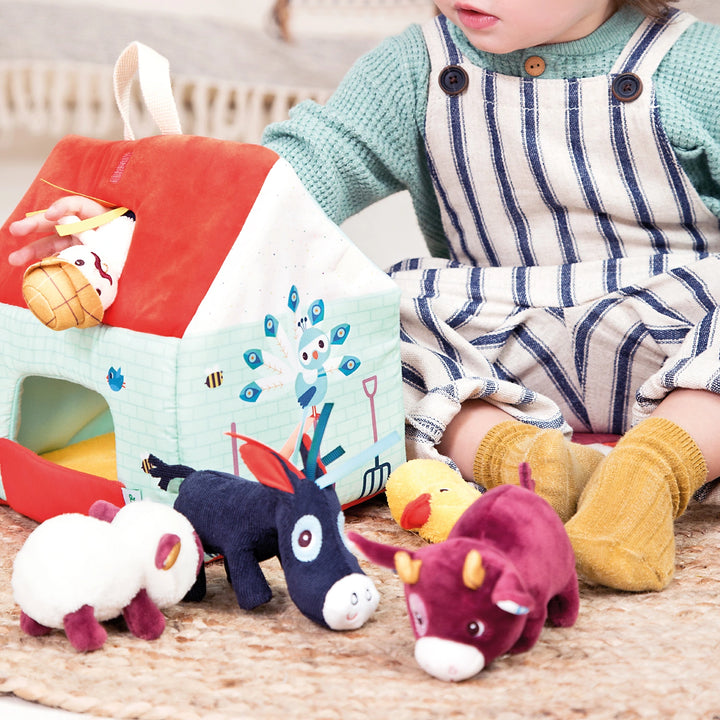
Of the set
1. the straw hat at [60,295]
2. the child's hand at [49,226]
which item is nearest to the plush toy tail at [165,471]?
the straw hat at [60,295]

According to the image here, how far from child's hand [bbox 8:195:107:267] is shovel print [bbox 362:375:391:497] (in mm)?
257

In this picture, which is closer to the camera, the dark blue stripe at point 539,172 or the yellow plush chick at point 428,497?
the yellow plush chick at point 428,497

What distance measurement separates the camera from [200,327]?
2.22 ft

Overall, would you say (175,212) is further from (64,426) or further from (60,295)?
(64,426)

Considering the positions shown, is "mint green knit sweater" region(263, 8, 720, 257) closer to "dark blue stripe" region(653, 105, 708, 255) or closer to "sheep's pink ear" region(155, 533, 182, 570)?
"dark blue stripe" region(653, 105, 708, 255)

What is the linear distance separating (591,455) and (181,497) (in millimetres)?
334

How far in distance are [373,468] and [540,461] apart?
14 cm

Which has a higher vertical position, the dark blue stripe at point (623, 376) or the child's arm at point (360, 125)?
the child's arm at point (360, 125)

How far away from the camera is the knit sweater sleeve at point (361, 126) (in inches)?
37.8

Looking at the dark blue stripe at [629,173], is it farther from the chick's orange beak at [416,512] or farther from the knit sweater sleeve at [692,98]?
the chick's orange beak at [416,512]

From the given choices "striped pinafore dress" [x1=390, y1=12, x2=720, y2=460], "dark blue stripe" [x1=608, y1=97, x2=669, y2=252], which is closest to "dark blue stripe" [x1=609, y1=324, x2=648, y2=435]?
"striped pinafore dress" [x1=390, y1=12, x2=720, y2=460]

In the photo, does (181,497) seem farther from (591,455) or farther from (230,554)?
(591,455)

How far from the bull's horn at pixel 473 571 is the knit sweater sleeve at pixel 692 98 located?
55 cm

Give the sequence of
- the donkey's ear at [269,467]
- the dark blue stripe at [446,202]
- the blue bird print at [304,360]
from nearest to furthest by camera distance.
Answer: the donkey's ear at [269,467] → the blue bird print at [304,360] → the dark blue stripe at [446,202]
